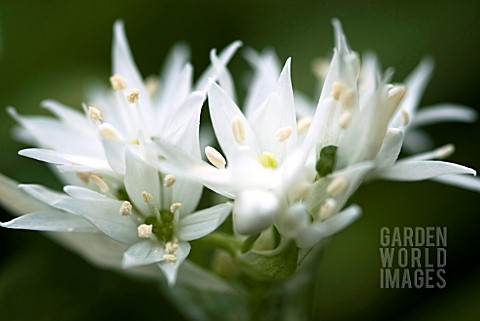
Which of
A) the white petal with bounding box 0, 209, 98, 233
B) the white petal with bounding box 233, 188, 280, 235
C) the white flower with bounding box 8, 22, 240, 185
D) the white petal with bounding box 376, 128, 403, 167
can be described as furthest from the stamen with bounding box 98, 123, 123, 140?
the white petal with bounding box 376, 128, 403, 167

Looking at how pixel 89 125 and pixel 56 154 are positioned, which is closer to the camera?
pixel 56 154

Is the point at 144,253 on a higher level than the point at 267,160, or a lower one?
lower

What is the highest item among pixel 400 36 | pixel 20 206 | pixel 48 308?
pixel 400 36

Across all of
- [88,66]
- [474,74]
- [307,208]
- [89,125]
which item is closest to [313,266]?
[307,208]

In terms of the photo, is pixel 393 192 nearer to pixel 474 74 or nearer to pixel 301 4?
pixel 474 74

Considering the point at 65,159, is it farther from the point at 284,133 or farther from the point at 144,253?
the point at 284,133

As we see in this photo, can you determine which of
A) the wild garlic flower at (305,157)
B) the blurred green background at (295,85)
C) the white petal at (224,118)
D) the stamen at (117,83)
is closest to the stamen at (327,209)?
the wild garlic flower at (305,157)

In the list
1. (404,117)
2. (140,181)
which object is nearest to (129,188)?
(140,181)
